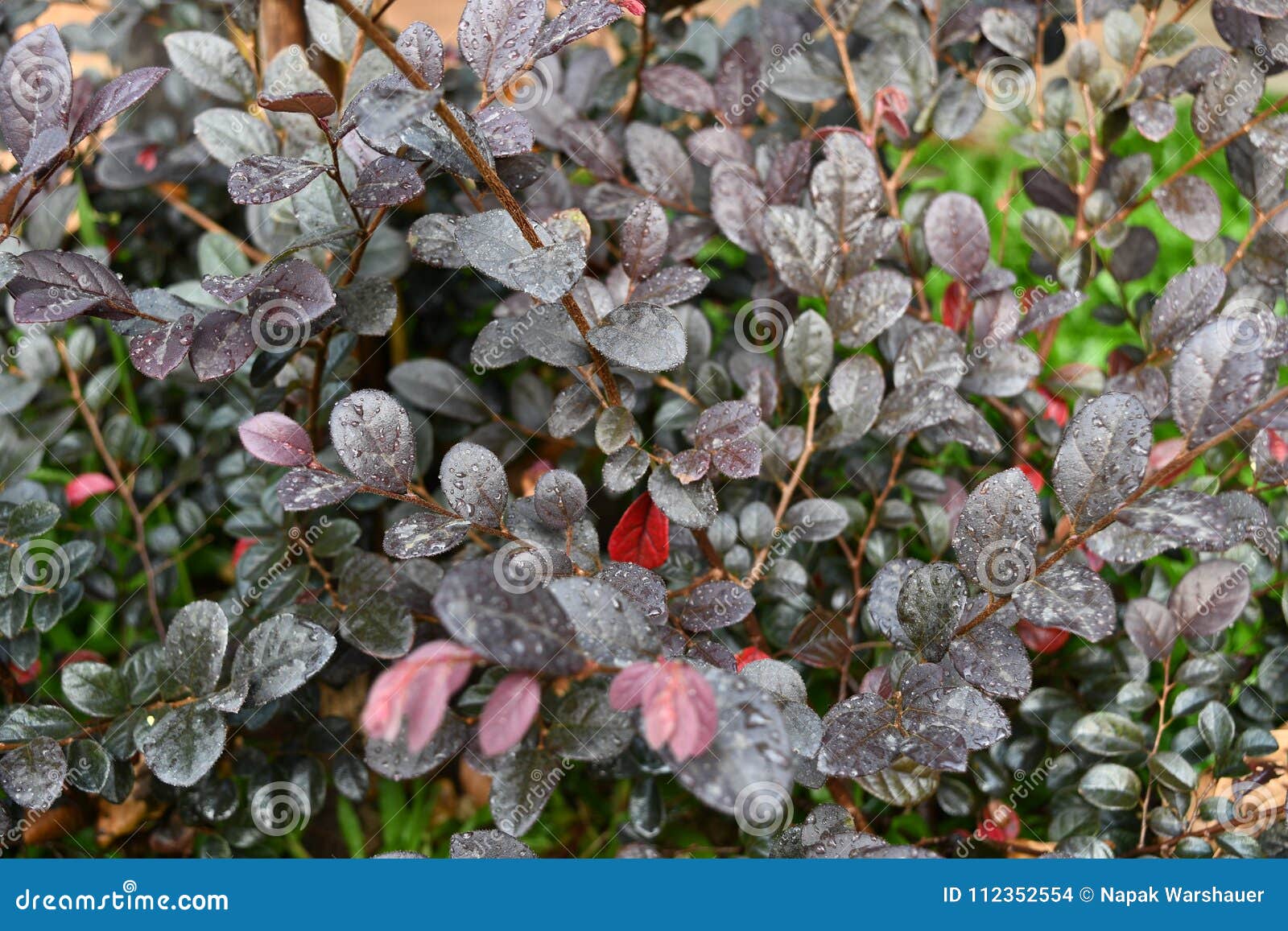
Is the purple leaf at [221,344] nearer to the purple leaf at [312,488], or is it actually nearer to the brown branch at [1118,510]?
the purple leaf at [312,488]

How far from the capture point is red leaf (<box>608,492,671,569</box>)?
96cm

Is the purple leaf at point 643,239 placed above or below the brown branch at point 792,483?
above

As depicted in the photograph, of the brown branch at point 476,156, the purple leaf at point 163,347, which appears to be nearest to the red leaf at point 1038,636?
the brown branch at point 476,156

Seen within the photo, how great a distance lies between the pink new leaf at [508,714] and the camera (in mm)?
574

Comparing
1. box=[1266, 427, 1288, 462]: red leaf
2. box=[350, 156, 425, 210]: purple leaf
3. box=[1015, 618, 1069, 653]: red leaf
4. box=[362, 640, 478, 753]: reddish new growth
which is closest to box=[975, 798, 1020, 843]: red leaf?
box=[1015, 618, 1069, 653]: red leaf

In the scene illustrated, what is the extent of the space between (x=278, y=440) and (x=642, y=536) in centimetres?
35

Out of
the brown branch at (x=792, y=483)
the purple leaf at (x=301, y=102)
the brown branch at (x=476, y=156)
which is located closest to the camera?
the brown branch at (x=476, y=156)

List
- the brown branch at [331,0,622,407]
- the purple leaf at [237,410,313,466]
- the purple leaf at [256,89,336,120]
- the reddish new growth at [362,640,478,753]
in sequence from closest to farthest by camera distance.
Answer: the reddish new growth at [362,640,478,753] < the brown branch at [331,0,622,407] < the purple leaf at [256,89,336,120] < the purple leaf at [237,410,313,466]

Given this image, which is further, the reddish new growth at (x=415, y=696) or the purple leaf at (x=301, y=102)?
the purple leaf at (x=301, y=102)

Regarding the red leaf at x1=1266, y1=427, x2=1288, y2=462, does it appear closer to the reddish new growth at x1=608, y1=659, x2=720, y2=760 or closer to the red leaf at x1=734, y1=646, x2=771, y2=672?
the red leaf at x1=734, y1=646, x2=771, y2=672

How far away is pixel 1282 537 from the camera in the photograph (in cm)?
122

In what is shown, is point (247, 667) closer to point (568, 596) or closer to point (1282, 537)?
point (568, 596)
